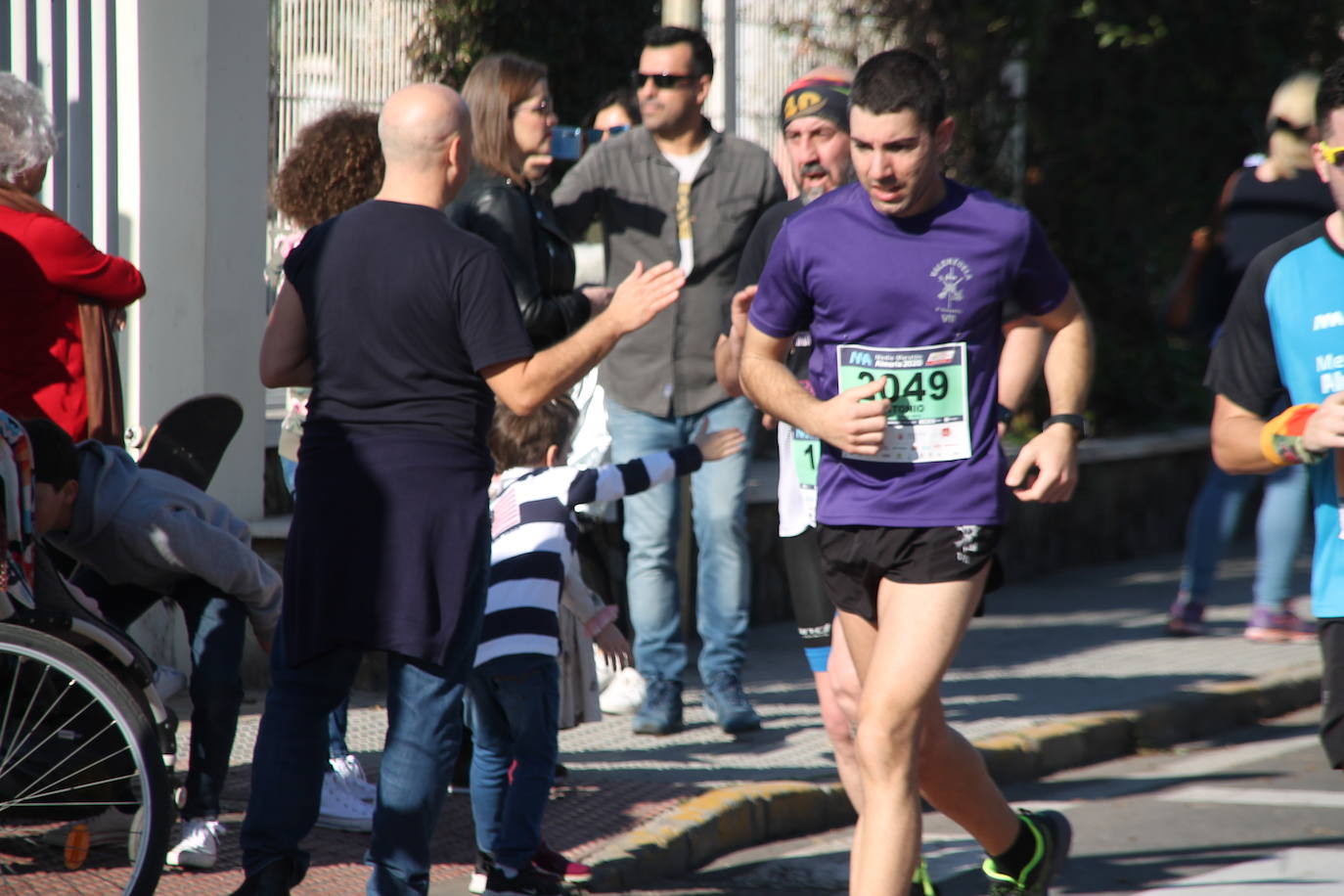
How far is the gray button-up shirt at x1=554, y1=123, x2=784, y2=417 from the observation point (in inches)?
277

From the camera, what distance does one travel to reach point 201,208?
23.8 ft

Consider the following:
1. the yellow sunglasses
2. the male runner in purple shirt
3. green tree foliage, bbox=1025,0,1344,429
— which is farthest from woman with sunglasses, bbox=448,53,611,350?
green tree foliage, bbox=1025,0,1344,429

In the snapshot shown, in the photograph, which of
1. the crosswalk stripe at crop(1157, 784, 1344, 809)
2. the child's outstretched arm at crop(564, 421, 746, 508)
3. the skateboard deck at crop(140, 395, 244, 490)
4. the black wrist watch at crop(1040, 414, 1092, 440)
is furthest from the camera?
the crosswalk stripe at crop(1157, 784, 1344, 809)

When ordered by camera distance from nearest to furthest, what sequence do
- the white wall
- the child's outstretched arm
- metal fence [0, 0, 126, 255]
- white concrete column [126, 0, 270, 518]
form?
the child's outstretched arm < metal fence [0, 0, 126, 255] < the white wall < white concrete column [126, 0, 270, 518]

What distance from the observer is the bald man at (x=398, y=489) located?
166 inches

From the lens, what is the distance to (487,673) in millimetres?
4934

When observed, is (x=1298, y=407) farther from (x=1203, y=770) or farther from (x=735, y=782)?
→ (x=1203, y=770)

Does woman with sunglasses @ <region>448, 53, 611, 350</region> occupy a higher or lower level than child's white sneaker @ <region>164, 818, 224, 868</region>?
higher

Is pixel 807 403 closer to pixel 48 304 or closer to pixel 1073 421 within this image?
pixel 1073 421

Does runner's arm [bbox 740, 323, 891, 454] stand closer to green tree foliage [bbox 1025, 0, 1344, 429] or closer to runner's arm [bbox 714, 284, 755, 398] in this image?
runner's arm [bbox 714, 284, 755, 398]

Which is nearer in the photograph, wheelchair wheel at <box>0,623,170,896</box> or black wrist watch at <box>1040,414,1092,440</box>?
wheelchair wheel at <box>0,623,170,896</box>

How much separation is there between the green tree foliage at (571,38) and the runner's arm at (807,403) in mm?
5451

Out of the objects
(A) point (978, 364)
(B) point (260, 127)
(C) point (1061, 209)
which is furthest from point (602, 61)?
(A) point (978, 364)

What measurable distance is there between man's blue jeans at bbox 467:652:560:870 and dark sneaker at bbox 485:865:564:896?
3 centimetres
